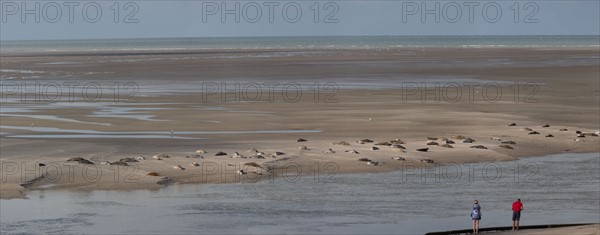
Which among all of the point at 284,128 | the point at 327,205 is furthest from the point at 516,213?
the point at 284,128

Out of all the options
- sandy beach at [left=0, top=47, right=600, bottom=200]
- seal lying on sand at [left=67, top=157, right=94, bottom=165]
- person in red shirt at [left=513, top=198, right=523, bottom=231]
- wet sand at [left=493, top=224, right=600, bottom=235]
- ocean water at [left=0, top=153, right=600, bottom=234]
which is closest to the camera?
wet sand at [left=493, top=224, right=600, bottom=235]

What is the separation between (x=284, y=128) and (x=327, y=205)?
17.2 metres

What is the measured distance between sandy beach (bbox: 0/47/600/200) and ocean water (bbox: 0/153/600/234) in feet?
4.89

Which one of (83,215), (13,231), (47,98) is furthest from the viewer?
(47,98)

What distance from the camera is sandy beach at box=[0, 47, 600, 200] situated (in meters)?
33.3

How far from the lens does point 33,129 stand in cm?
4462

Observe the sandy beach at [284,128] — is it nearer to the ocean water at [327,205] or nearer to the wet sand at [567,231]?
the wet sand at [567,231]

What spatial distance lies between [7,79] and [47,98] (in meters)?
23.8

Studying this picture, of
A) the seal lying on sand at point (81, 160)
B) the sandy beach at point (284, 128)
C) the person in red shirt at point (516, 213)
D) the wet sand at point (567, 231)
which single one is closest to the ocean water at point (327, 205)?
the person in red shirt at point (516, 213)

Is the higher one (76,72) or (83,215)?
(76,72)

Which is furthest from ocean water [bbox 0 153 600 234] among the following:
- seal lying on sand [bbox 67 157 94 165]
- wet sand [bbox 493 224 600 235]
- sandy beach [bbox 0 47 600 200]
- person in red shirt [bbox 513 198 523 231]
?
seal lying on sand [bbox 67 157 94 165]

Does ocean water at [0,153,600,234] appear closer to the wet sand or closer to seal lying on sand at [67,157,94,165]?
the wet sand

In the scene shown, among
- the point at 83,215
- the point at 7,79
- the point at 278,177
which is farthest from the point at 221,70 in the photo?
the point at 83,215

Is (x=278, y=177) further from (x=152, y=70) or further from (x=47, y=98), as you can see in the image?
(x=152, y=70)
